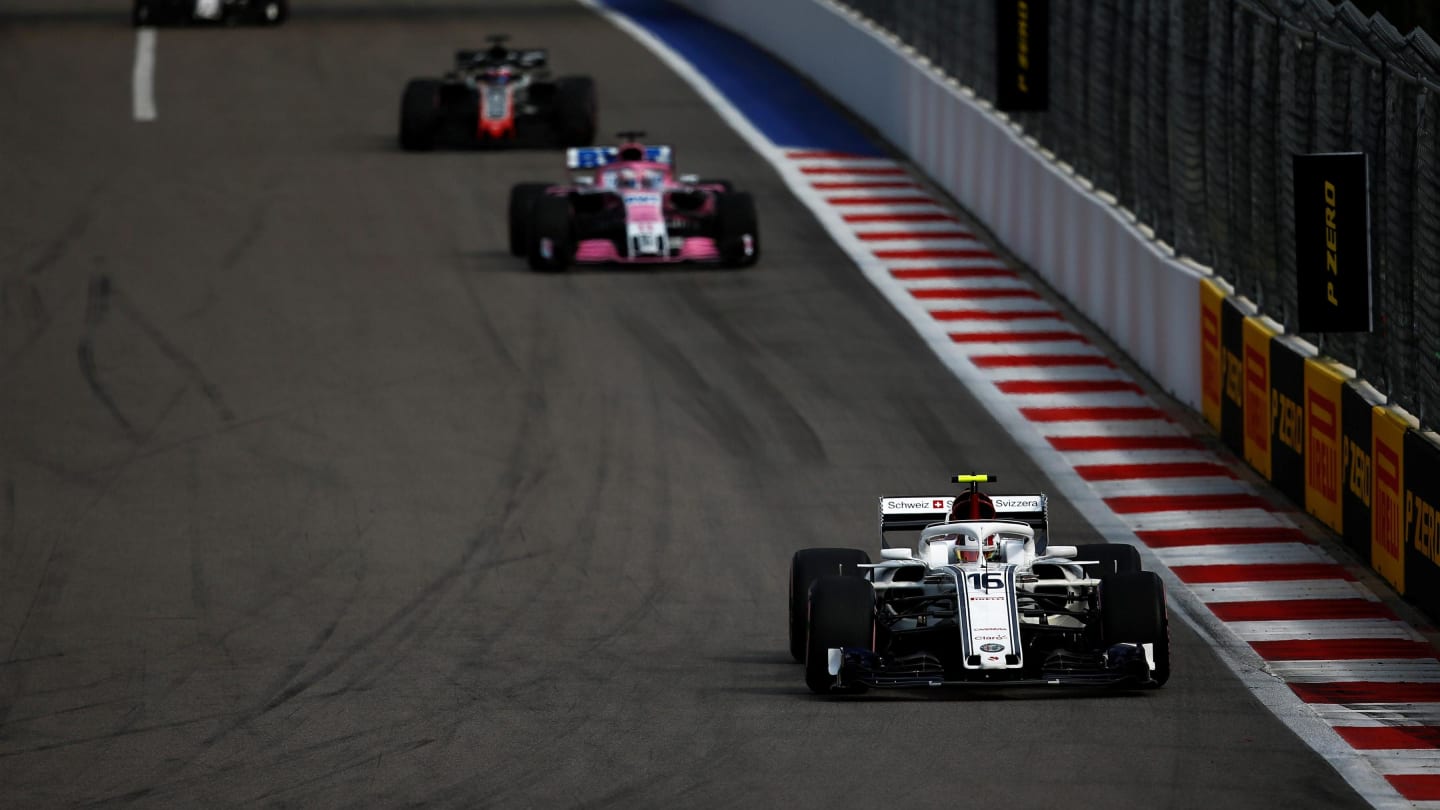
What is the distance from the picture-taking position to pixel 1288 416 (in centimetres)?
1938

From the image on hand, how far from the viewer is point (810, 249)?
2856cm

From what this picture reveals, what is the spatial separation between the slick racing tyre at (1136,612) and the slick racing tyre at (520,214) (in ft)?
47.5

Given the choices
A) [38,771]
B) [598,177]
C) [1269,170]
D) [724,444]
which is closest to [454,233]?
[598,177]

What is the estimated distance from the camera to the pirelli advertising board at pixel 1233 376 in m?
20.7

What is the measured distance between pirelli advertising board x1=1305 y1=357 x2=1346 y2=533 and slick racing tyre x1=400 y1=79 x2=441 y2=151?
16.8m

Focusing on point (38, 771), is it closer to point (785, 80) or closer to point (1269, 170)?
point (1269, 170)

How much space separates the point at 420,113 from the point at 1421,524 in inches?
762

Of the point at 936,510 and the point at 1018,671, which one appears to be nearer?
the point at 1018,671

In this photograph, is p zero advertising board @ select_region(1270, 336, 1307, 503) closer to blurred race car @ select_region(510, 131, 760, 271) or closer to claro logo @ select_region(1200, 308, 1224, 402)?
claro logo @ select_region(1200, 308, 1224, 402)

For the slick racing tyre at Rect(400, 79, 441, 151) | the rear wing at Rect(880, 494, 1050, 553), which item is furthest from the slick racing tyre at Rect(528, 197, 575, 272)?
the rear wing at Rect(880, 494, 1050, 553)

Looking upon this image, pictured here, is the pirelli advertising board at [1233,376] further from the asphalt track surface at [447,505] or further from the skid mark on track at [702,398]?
the skid mark on track at [702,398]

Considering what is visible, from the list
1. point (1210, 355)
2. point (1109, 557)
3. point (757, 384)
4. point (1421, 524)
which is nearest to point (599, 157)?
point (757, 384)

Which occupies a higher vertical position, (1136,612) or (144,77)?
(144,77)

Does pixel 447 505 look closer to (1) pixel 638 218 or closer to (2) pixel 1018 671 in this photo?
(2) pixel 1018 671
